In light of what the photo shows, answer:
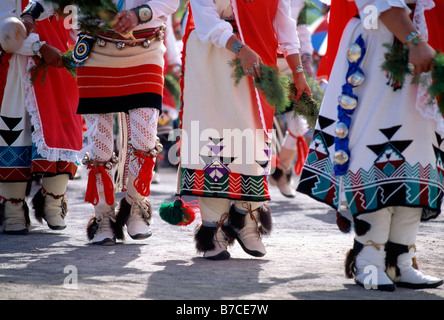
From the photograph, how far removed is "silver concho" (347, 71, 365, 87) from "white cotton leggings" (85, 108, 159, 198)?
1562 mm

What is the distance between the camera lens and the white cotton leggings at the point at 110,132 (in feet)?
13.6

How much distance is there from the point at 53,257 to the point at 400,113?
2048 mm

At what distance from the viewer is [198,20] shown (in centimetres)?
361

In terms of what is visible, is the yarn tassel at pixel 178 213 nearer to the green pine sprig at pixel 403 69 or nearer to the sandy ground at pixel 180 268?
the sandy ground at pixel 180 268

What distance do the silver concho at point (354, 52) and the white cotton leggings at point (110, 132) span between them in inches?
61.4

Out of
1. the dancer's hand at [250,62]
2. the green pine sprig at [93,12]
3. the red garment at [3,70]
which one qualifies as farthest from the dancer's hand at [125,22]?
the red garment at [3,70]

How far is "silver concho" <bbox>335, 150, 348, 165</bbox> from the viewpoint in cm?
300

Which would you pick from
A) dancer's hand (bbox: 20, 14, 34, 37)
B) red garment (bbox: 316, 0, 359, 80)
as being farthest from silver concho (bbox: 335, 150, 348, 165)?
dancer's hand (bbox: 20, 14, 34, 37)

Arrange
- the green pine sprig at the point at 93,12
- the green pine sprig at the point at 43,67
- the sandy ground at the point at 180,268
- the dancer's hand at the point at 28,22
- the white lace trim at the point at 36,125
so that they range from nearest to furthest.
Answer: the sandy ground at the point at 180,268, the green pine sprig at the point at 93,12, the dancer's hand at the point at 28,22, the green pine sprig at the point at 43,67, the white lace trim at the point at 36,125

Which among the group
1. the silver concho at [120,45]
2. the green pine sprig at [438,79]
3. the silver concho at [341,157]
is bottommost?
the silver concho at [341,157]

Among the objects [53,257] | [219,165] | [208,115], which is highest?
[208,115]
